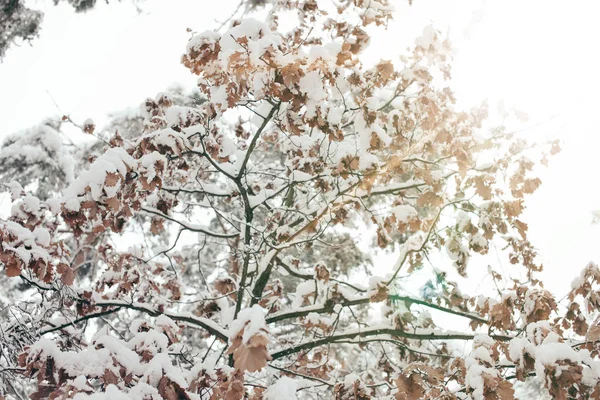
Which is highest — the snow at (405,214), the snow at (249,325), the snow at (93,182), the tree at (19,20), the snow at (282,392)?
the tree at (19,20)


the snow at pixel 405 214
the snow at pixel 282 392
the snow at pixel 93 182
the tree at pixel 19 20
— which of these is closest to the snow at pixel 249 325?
the snow at pixel 282 392

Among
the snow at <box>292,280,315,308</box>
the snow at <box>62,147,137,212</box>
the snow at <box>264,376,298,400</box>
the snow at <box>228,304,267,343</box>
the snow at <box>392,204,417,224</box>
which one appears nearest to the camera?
the snow at <box>228,304,267,343</box>

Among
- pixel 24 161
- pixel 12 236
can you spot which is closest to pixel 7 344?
pixel 12 236

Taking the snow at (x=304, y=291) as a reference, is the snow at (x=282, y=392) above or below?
below

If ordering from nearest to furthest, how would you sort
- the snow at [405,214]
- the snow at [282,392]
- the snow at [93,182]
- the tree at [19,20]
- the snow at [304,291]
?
the snow at [282,392], the snow at [93,182], the snow at [405,214], the snow at [304,291], the tree at [19,20]

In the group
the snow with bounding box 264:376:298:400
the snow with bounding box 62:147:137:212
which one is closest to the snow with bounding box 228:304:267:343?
the snow with bounding box 264:376:298:400

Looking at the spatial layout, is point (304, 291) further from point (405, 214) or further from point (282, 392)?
point (282, 392)

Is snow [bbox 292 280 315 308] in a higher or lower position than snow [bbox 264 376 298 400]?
higher

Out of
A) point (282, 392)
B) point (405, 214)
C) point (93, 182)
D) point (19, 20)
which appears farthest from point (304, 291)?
point (19, 20)

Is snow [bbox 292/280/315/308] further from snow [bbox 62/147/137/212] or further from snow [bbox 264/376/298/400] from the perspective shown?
snow [bbox 62/147/137/212]

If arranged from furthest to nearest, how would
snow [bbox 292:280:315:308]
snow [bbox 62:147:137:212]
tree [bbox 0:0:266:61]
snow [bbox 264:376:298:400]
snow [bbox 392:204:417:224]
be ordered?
1. tree [bbox 0:0:266:61]
2. snow [bbox 292:280:315:308]
3. snow [bbox 392:204:417:224]
4. snow [bbox 62:147:137:212]
5. snow [bbox 264:376:298:400]

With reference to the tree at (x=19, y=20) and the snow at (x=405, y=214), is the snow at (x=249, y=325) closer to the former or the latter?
the snow at (x=405, y=214)

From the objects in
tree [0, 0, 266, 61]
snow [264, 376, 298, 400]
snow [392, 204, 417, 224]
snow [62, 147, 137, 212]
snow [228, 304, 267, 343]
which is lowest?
snow [264, 376, 298, 400]

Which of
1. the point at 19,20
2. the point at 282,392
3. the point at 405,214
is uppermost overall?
the point at 19,20
